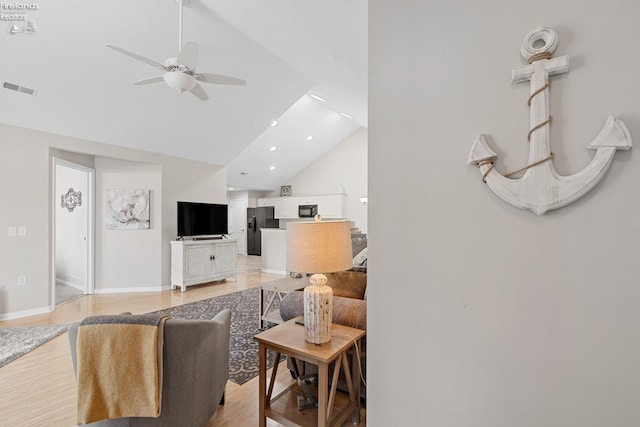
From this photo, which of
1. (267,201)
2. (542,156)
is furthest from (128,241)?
(542,156)

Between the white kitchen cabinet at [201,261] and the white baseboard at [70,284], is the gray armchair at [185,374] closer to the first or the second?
the white kitchen cabinet at [201,261]

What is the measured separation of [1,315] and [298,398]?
13.5 feet

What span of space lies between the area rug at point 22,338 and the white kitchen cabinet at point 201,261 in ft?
5.91

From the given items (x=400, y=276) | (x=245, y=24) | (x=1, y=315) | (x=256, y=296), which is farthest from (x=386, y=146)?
(x=1, y=315)

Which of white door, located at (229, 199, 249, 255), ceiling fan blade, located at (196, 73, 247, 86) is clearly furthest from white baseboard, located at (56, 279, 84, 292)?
white door, located at (229, 199, 249, 255)

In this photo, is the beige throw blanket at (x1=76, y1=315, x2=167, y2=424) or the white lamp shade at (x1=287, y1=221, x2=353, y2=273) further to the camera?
the white lamp shade at (x1=287, y1=221, x2=353, y2=273)

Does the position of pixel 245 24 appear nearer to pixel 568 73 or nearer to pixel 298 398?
pixel 568 73

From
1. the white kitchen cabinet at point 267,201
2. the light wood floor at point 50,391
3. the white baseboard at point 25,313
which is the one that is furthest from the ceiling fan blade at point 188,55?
the white kitchen cabinet at point 267,201

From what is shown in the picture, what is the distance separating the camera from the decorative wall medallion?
508 centimetres

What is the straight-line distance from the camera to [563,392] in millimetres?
767

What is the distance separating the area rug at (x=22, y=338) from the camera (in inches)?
105

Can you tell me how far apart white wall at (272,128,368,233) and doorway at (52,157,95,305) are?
5726 millimetres

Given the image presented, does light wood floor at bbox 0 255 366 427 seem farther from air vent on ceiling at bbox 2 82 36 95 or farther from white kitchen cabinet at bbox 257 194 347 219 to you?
white kitchen cabinet at bbox 257 194 347 219

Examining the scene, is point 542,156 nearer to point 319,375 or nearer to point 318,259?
point 318,259
